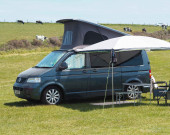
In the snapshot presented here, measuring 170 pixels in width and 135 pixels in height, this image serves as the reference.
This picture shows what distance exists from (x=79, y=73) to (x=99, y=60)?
35.2 inches

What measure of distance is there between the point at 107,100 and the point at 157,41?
2964mm

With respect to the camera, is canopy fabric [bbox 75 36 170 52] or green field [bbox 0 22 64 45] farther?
→ green field [bbox 0 22 64 45]

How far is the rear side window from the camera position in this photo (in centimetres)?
1392

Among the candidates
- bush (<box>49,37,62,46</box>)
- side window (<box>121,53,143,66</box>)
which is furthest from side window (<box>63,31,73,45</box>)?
bush (<box>49,37,62,46</box>)

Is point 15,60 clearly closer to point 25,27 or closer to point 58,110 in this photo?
point 58,110

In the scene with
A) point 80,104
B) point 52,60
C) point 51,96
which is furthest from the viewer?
point 52,60

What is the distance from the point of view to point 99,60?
13992mm

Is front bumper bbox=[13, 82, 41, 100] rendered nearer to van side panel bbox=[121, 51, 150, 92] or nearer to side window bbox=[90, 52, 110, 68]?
side window bbox=[90, 52, 110, 68]

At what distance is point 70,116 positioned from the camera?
11.0m

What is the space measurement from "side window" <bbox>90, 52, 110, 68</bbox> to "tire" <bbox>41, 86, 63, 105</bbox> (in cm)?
152

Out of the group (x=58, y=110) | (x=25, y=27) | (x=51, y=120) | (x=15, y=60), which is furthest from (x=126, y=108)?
(x=25, y=27)

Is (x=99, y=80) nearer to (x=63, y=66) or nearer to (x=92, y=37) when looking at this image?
(x=63, y=66)

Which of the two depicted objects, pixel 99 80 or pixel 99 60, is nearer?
pixel 99 80

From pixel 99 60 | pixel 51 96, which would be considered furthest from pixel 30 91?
pixel 99 60
